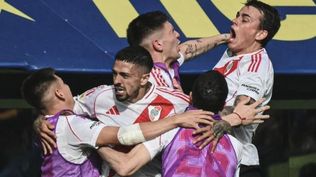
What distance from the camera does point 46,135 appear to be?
6.07 metres

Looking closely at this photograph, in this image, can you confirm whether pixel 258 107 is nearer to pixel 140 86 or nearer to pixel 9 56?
pixel 140 86

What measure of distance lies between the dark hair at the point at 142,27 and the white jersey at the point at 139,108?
0.53m

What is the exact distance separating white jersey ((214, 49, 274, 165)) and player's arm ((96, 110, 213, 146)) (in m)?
0.63

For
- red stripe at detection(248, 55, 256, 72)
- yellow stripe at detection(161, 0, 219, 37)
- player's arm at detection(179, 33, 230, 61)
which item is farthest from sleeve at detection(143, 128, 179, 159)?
yellow stripe at detection(161, 0, 219, 37)

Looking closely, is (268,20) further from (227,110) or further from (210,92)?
(210,92)

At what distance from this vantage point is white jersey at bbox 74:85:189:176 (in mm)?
6125

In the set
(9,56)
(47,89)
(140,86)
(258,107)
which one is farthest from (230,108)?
(9,56)

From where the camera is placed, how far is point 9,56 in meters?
7.23

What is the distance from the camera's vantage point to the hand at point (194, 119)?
578 centimetres

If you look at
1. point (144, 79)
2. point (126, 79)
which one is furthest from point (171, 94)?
point (126, 79)

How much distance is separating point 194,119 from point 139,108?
1.46 ft

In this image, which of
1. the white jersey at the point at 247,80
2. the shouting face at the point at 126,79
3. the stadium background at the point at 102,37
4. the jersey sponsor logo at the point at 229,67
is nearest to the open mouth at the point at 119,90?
the shouting face at the point at 126,79

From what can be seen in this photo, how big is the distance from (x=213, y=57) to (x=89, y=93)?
1484 millimetres

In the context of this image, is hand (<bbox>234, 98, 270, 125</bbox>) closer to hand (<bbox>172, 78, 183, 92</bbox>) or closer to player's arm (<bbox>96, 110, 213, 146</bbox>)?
player's arm (<bbox>96, 110, 213, 146</bbox>)
